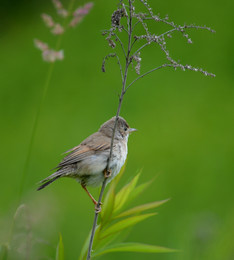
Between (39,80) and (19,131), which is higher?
(39,80)

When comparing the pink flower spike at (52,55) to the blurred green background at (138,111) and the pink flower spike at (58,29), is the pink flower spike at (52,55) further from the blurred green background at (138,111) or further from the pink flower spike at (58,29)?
the blurred green background at (138,111)

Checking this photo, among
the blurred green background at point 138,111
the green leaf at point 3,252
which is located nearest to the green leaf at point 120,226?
the green leaf at point 3,252

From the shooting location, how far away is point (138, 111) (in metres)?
5.75

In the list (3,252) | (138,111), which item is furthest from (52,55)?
(138,111)

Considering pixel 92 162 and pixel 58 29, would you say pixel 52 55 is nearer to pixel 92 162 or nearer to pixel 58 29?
pixel 58 29

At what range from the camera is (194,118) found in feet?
19.4

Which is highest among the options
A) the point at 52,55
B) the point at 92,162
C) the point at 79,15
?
the point at 79,15

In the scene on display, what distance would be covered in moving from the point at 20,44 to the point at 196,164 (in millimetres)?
2817

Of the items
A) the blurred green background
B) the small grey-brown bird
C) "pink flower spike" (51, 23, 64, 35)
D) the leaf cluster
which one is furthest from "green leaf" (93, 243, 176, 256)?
the blurred green background

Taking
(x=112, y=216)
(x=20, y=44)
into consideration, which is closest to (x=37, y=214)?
(x=112, y=216)

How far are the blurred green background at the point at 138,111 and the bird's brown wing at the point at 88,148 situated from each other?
1.87 metres

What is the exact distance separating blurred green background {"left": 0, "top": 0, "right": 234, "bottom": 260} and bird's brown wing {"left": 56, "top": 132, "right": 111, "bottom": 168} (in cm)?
187

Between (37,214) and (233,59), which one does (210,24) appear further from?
(37,214)

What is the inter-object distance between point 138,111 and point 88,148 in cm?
309
